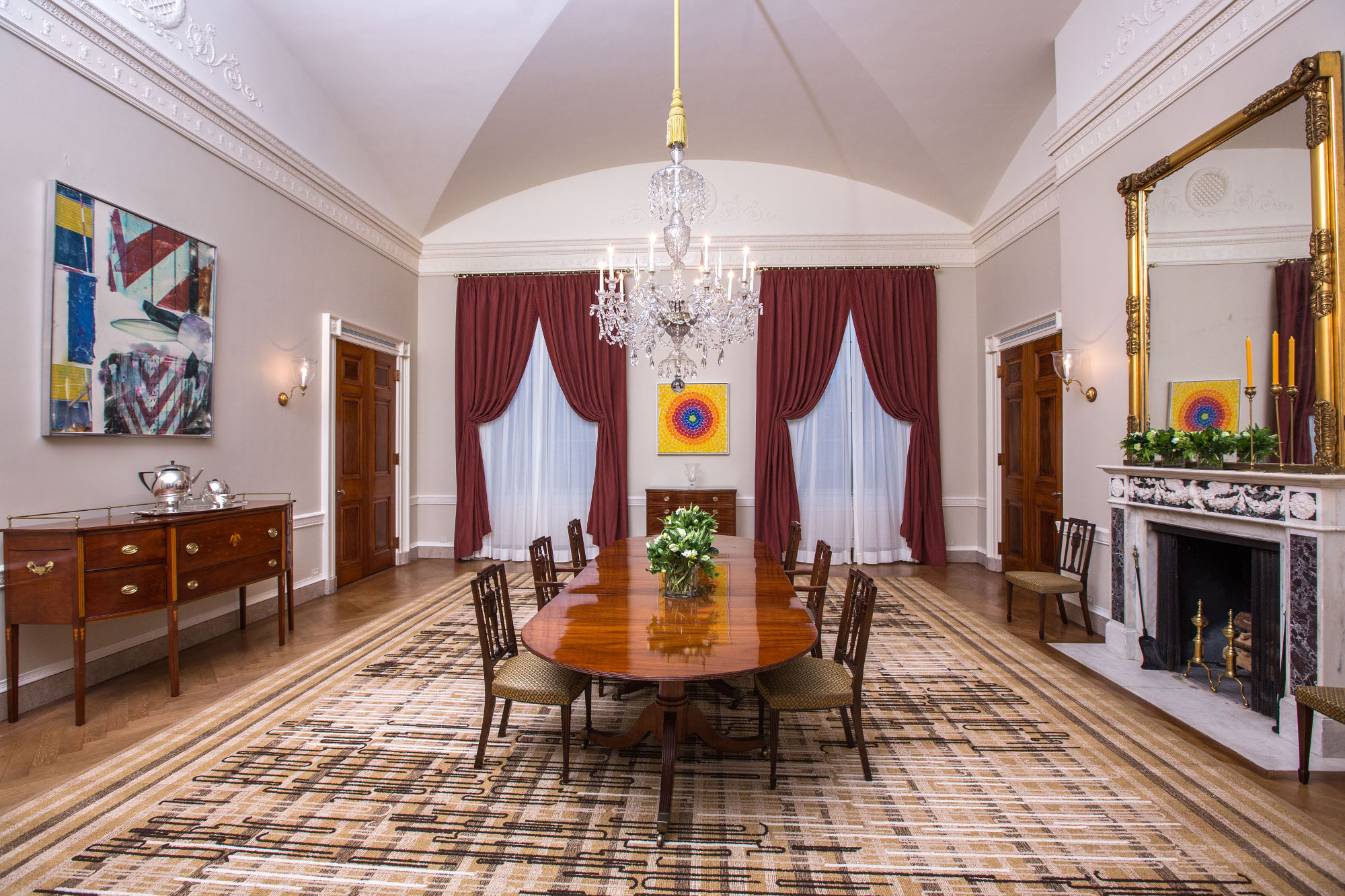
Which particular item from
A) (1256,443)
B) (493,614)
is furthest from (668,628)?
(1256,443)

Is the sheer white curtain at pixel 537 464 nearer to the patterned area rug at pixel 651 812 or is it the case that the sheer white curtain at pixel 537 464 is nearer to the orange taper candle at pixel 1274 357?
the patterned area rug at pixel 651 812

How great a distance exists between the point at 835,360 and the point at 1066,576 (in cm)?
313

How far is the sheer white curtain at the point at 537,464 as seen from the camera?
691cm

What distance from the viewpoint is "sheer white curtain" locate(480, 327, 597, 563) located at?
6910 millimetres

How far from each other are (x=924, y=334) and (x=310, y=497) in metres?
6.23

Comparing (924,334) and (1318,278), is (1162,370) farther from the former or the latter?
(924,334)

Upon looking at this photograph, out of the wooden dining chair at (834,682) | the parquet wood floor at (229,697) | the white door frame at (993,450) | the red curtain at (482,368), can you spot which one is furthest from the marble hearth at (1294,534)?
the red curtain at (482,368)

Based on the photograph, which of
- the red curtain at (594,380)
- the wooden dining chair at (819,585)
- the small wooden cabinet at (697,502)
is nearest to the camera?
the wooden dining chair at (819,585)

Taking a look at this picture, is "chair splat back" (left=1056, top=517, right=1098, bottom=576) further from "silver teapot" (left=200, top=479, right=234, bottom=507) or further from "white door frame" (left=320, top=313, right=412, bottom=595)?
"white door frame" (left=320, top=313, right=412, bottom=595)

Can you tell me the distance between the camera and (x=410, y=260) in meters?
6.87

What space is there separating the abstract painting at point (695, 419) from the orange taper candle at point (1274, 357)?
456 centimetres

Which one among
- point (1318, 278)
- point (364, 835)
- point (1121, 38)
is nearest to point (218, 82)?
point (364, 835)

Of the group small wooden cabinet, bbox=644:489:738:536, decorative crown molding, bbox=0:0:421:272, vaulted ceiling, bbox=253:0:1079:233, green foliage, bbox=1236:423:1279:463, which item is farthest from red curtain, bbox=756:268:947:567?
decorative crown molding, bbox=0:0:421:272

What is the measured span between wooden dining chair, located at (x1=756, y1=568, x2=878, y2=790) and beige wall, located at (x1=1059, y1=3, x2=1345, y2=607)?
103 inches
